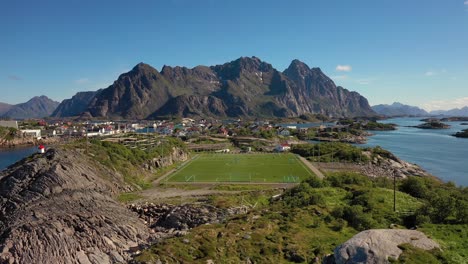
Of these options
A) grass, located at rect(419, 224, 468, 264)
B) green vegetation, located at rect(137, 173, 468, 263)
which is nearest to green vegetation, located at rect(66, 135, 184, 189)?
green vegetation, located at rect(137, 173, 468, 263)

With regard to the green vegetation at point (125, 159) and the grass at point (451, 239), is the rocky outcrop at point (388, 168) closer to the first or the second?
the green vegetation at point (125, 159)

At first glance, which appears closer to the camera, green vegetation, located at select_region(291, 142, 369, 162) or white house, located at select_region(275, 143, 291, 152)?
green vegetation, located at select_region(291, 142, 369, 162)

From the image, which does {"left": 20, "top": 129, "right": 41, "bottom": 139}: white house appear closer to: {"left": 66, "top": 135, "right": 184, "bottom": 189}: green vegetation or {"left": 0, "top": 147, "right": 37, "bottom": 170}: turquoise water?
{"left": 0, "top": 147, "right": 37, "bottom": 170}: turquoise water

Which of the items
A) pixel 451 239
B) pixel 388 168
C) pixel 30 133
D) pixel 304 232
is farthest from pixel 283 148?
pixel 30 133

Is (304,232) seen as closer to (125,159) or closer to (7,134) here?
(125,159)

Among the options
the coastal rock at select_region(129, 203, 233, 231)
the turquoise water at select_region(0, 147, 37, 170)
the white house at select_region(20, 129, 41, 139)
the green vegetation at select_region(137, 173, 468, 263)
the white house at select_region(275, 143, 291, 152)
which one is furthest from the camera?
the white house at select_region(20, 129, 41, 139)
